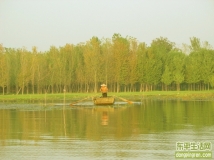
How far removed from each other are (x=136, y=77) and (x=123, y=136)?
72389mm

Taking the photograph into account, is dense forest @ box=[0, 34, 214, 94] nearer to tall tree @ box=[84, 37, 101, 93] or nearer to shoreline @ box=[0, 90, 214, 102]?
tall tree @ box=[84, 37, 101, 93]

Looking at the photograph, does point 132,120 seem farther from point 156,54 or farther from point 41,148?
point 156,54

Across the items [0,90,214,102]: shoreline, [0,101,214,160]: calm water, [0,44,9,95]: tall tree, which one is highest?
[0,44,9,95]: tall tree

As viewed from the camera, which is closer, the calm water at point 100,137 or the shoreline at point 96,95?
the calm water at point 100,137

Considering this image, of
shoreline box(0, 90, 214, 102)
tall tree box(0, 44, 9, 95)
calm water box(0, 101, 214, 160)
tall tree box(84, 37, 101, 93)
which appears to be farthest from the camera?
tall tree box(84, 37, 101, 93)

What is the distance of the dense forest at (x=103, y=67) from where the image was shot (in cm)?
9838

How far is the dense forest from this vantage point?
323 feet

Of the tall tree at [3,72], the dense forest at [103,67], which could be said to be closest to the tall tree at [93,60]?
the dense forest at [103,67]

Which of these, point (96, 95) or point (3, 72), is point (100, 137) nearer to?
point (96, 95)

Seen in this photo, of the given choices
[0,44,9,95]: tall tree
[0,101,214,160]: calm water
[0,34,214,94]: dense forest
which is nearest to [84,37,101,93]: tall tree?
[0,34,214,94]: dense forest

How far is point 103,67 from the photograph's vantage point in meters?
100

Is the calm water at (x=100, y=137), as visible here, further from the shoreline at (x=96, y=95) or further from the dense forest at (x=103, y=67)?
the dense forest at (x=103, y=67)

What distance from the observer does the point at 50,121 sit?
125 ft

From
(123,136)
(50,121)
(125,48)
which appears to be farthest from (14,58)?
(123,136)
